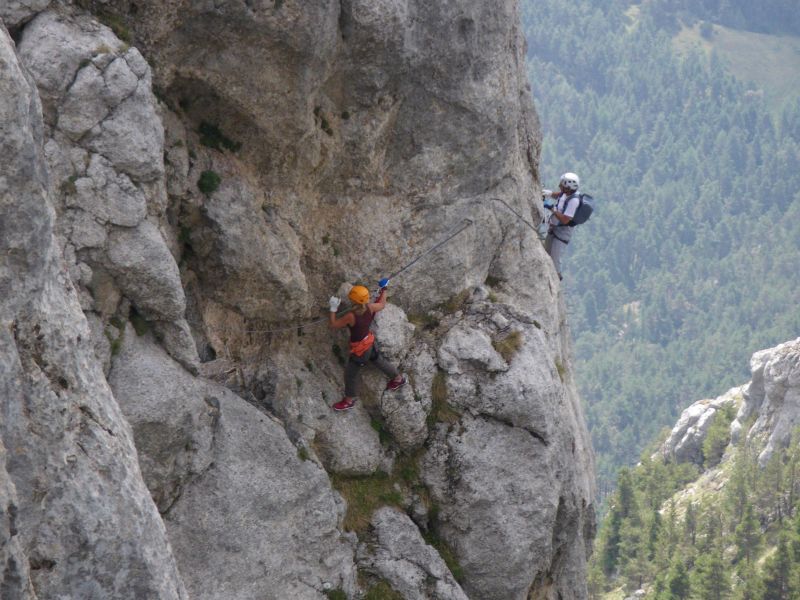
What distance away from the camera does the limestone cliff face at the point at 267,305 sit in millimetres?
10695

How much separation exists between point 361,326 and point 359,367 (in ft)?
3.04

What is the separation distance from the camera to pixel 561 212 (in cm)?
2500

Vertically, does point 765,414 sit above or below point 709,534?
above

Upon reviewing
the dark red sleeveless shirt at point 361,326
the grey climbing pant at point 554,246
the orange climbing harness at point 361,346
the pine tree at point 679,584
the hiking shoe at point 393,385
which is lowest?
the pine tree at point 679,584

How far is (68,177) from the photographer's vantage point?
1431 centimetres

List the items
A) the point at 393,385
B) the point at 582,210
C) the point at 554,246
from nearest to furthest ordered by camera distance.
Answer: the point at 393,385 → the point at 582,210 → the point at 554,246

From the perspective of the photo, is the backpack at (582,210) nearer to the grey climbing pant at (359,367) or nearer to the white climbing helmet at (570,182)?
the white climbing helmet at (570,182)

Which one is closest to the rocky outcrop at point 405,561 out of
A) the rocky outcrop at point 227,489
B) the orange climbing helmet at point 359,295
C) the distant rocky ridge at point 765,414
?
the rocky outcrop at point 227,489

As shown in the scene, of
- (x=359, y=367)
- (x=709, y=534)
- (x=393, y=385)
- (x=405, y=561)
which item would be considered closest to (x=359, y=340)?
(x=359, y=367)

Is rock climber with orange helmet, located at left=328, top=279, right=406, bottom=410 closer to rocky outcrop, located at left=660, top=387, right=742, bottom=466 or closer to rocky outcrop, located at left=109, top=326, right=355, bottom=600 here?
rocky outcrop, located at left=109, top=326, right=355, bottom=600

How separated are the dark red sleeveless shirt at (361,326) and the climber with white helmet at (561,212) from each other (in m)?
7.39

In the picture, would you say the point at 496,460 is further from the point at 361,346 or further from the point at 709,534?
the point at 709,534

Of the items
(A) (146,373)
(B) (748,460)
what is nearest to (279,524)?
(A) (146,373)

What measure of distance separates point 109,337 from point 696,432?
117131 mm
